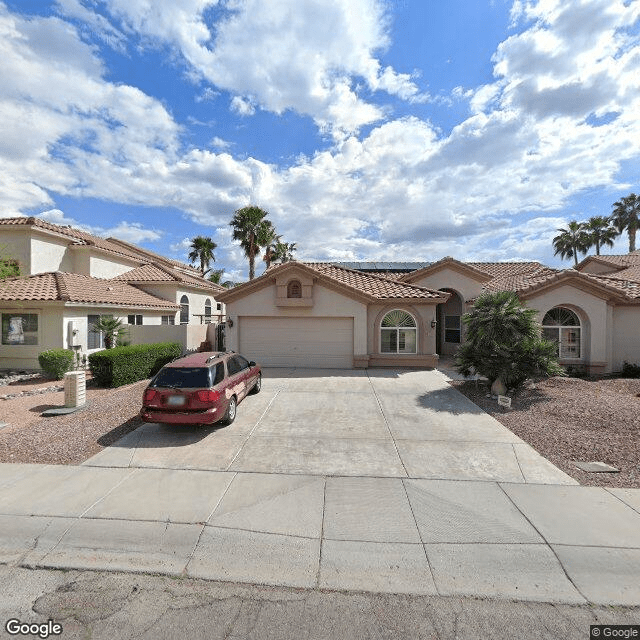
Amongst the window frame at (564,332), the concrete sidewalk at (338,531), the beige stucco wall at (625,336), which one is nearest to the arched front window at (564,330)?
the window frame at (564,332)

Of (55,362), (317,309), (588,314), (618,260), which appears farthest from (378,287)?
(618,260)

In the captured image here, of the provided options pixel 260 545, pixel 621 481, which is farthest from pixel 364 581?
pixel 621 481

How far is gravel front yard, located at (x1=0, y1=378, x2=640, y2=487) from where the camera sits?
19.9 ft

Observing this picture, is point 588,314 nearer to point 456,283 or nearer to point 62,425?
point 456,283

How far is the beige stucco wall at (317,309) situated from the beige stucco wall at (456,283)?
642 cm

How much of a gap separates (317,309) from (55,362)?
10438 mm

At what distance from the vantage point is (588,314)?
13.8 m

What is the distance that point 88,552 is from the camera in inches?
148

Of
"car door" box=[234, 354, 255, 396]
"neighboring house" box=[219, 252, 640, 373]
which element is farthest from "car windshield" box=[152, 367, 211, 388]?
"neighboring house" box=[219, 252, 640, 373]

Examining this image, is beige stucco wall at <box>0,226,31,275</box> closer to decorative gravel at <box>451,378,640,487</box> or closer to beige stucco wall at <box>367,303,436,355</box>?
beige stucco wall at <box>367,303,436,355</box>

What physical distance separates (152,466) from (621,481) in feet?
25.7

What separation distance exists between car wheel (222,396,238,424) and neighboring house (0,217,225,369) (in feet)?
26.8

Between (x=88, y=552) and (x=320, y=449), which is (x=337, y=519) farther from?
(x=88, y=552)

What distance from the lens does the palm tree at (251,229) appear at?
30.8 meters
